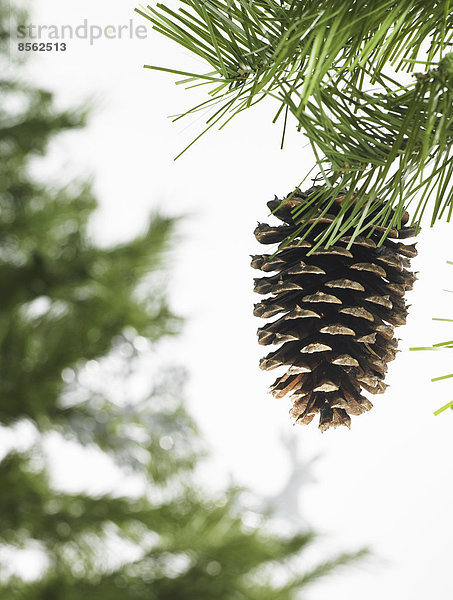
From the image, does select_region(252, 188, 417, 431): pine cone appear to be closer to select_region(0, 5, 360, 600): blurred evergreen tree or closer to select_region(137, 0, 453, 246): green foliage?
select_region(137, 0, 453, 246): green foliage

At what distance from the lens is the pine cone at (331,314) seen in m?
0.22

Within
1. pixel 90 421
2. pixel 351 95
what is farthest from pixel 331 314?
pixel 90 421

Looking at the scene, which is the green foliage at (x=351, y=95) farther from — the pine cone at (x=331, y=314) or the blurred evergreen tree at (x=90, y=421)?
the blurred evergreen tree at (x=90, y=421)

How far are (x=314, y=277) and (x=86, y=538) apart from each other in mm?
985

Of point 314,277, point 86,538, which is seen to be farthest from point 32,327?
point 314,277

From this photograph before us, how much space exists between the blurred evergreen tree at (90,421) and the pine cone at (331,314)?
2.56 ft

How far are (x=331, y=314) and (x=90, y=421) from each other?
2.86ft

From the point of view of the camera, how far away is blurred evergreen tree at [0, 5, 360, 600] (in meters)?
Result: 1.00

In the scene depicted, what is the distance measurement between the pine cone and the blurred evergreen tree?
2.56 feet

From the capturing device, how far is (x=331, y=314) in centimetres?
23

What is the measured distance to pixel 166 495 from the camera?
1212 millimetres

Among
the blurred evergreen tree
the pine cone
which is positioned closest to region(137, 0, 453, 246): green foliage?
the pine cone

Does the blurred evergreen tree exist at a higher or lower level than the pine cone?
higher

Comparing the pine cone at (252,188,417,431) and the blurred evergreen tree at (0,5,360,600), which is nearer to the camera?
the pine cone at (252,188,417,431)
